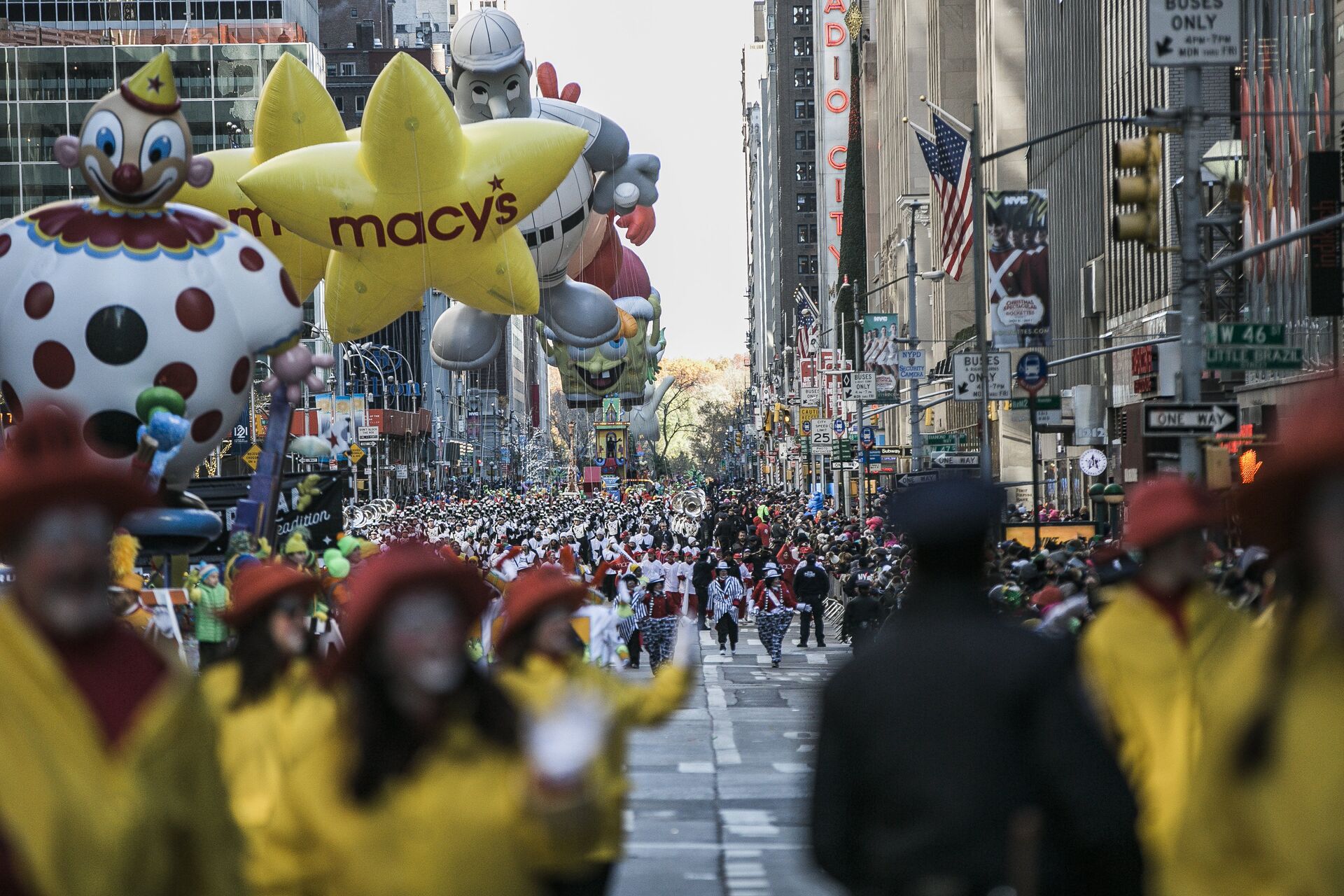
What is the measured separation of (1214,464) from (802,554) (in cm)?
1634

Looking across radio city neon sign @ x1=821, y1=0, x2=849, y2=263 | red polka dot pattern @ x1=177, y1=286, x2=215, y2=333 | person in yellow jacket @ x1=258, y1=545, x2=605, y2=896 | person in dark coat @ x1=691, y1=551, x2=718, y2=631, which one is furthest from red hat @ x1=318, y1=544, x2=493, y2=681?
radio city neon sign @ x1=821, y1=0, x2=849, y2=263

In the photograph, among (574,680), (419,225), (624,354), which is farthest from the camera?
(624,354)

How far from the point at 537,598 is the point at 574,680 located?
169cm

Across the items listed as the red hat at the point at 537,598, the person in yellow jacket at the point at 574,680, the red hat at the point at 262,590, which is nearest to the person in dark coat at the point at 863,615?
the red hat at the point at 537,598

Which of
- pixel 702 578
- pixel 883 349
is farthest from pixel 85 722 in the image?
pixel 883 349

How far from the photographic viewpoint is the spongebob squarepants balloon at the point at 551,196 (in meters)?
24.3

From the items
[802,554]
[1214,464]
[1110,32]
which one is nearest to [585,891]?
[1214,464]

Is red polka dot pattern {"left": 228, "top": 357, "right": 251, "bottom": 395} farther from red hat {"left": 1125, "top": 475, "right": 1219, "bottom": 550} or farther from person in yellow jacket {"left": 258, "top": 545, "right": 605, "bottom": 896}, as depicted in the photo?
person in yellow jacket {"left": 258, "top": 545, "right": 605, "bottom": 896}

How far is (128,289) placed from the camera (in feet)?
55.5

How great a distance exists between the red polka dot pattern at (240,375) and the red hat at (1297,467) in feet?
50.2

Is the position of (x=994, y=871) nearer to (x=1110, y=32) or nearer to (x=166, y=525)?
(x=166, y=525)

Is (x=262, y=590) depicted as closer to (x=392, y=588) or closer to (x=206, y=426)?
(x=392, y=588)

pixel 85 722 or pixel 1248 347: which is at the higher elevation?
pixel 1248 347

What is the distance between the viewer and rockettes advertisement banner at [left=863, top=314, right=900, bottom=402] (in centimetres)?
4138
